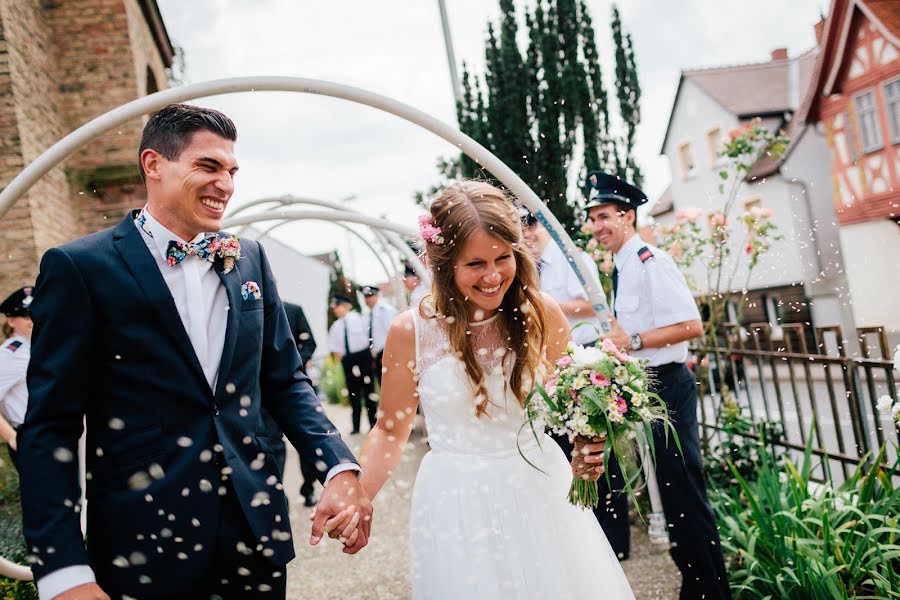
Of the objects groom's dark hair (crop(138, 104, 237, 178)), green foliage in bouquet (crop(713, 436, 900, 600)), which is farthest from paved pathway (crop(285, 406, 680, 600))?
groom's dark hair (crop(138, 104, 237, 178))

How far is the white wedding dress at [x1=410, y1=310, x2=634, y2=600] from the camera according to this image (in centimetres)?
230

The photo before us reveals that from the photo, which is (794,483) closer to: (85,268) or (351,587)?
(351,587)

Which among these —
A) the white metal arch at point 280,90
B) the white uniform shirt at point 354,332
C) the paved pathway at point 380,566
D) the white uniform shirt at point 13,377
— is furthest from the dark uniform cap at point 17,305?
the white uniform shirt at point 354,332

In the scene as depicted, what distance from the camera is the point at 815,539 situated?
3422 mm

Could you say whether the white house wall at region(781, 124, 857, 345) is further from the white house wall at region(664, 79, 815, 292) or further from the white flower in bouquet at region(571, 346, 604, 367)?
the white flower in bouquet at region(571, 346, 604, 367)

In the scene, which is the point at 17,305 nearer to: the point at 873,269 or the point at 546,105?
the point at 546,105

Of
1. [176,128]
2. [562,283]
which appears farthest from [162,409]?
[562,283]

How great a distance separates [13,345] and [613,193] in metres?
4.06

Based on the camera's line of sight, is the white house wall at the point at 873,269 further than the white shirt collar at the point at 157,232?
Yes

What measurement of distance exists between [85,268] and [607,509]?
10.7 feet

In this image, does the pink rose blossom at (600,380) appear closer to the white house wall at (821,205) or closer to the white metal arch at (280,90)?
the white metal arch at (280,90)

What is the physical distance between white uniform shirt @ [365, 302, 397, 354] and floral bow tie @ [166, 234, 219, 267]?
29.9 feet

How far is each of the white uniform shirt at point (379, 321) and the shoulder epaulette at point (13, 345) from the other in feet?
21.8

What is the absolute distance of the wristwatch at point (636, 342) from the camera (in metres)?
3.75
